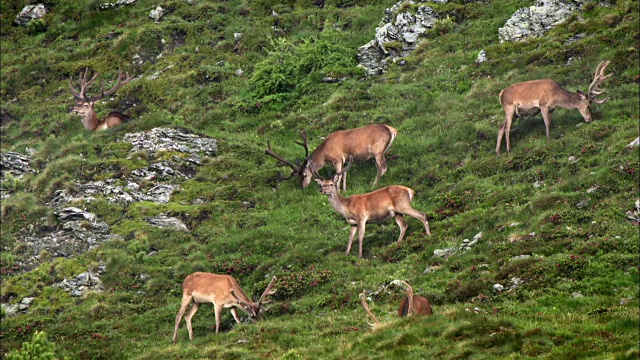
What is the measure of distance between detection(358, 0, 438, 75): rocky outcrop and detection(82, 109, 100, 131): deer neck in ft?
38.1

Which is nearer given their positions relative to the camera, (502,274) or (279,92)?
(502,274)

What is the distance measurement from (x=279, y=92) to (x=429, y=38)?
698 cm

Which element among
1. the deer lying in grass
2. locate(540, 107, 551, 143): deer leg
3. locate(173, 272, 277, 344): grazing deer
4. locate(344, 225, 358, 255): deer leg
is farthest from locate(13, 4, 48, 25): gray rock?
the deer lying in grass

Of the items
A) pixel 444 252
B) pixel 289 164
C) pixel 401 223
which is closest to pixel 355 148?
pixel 289 164

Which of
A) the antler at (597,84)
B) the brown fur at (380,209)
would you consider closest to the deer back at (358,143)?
the brown fur at (380,209)

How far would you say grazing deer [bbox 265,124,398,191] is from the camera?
28375 mm

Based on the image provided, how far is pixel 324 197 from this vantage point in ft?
93.3

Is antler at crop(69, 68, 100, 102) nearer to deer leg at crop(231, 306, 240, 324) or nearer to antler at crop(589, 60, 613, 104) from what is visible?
deer leg at crop(231, 306, 240, 324)

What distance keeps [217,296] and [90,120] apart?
1830 cm

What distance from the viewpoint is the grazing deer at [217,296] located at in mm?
21297

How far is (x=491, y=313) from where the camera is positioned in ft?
56.4

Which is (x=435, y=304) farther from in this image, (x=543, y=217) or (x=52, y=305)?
(x=52, y=305)

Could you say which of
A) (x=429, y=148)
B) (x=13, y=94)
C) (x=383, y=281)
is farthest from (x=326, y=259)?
(x=13, y=94)

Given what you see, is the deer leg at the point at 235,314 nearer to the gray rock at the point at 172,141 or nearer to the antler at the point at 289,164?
the antler at the point at 289,164
